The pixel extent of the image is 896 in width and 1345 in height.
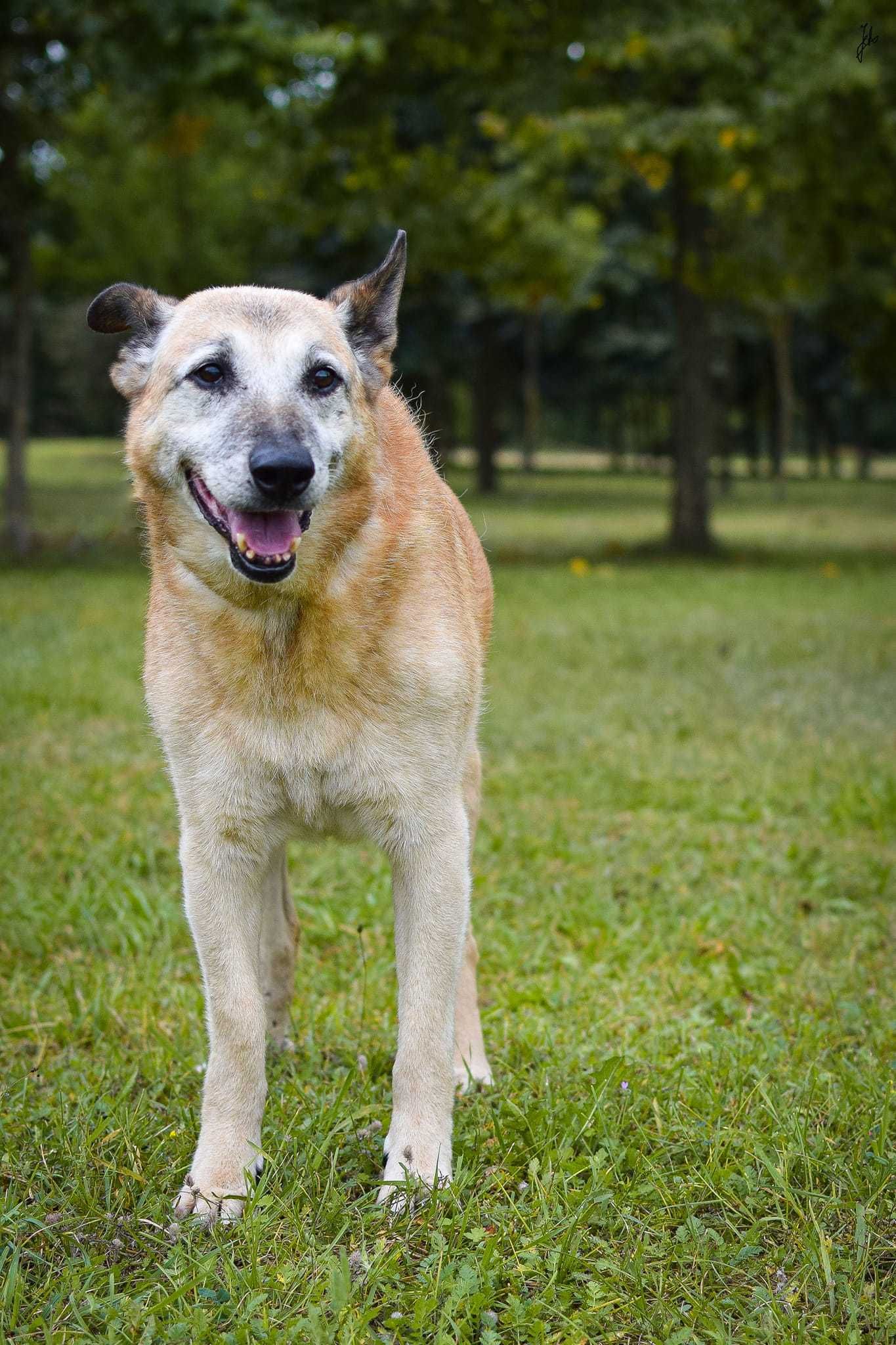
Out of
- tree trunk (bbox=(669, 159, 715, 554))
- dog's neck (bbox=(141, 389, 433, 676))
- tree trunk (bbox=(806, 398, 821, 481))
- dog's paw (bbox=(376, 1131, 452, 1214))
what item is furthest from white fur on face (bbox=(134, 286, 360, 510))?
tree trunk (bbox=(806, 398, 821, 481))

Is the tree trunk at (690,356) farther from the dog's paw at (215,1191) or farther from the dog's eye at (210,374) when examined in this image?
the dog's paw at (215,1191)

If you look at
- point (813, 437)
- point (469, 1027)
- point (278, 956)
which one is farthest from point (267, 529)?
point (813, 437)

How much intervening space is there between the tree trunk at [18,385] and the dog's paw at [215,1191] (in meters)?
13.5

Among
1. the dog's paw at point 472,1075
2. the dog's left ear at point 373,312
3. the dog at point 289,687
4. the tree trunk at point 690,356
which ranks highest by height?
the tree trunk at point 690,356

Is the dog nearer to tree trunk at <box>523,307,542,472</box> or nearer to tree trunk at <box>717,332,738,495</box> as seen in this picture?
tree trunk at <box>523,307,542,472</box>

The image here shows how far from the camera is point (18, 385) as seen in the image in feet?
51.0

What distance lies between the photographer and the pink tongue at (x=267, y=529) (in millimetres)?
2750

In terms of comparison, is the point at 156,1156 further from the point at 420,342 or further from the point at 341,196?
the point at 420,342

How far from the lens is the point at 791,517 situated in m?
26.9

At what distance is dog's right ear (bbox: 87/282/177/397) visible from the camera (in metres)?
3.15

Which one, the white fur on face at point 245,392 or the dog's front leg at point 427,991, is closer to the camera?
the white fur on face at point 245,392

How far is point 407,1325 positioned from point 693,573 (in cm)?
1366

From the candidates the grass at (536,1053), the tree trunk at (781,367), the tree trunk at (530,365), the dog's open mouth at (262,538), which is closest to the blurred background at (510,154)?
the grass at (536,1053)

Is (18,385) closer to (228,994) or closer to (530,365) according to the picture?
(228,994)
